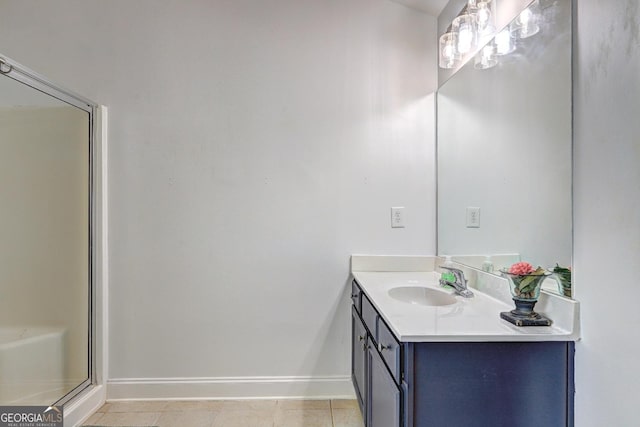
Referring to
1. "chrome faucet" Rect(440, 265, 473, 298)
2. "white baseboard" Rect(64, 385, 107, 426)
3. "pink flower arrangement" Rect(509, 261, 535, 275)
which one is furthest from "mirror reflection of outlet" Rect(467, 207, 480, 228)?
"white baseboard" Rect(64, 385, 107, 426)

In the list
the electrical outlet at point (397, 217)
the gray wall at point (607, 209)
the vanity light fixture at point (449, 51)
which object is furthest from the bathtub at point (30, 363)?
the vanity light fixture at point (449, 51)

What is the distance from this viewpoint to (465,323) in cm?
118

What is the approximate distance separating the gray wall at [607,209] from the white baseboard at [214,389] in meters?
1.46

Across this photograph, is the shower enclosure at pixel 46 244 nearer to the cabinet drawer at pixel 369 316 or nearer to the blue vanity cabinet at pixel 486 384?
the cabinet drawer at pixel 369 316

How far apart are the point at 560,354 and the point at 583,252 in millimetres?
331

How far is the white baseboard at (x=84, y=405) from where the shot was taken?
185 cm

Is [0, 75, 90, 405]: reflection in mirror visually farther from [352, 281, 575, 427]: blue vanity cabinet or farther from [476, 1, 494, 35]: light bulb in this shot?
[476, 1, 494, 35]: light bulb

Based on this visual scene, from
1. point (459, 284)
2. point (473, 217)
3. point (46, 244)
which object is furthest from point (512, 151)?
point (46, 244)

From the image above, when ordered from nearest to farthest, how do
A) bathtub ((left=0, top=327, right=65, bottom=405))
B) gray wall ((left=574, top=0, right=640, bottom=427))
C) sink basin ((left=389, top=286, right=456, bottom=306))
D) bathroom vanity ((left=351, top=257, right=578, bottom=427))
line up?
gray wall ((left=574, top=0, right=640, bottom=427))
bathroom vanity ((left=351, top=257, right=578, bottom=427))
sink basin ((left=389, top=286, right=456, bottom=306))
bathtub ((left=0, top=327, right=65, bottom=405))

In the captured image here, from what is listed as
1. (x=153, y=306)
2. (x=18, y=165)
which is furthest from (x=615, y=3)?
(x=18, y=165)

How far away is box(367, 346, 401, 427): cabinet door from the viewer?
1.14m

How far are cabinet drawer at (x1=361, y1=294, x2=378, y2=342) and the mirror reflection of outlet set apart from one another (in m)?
0.67

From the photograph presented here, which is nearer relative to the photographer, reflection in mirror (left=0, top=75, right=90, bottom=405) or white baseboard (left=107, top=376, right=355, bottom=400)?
reflection in mirror (left=0, top=75, right=90, bottom=405)

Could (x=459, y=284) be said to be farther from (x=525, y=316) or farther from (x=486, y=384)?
(x=486, y=384)
